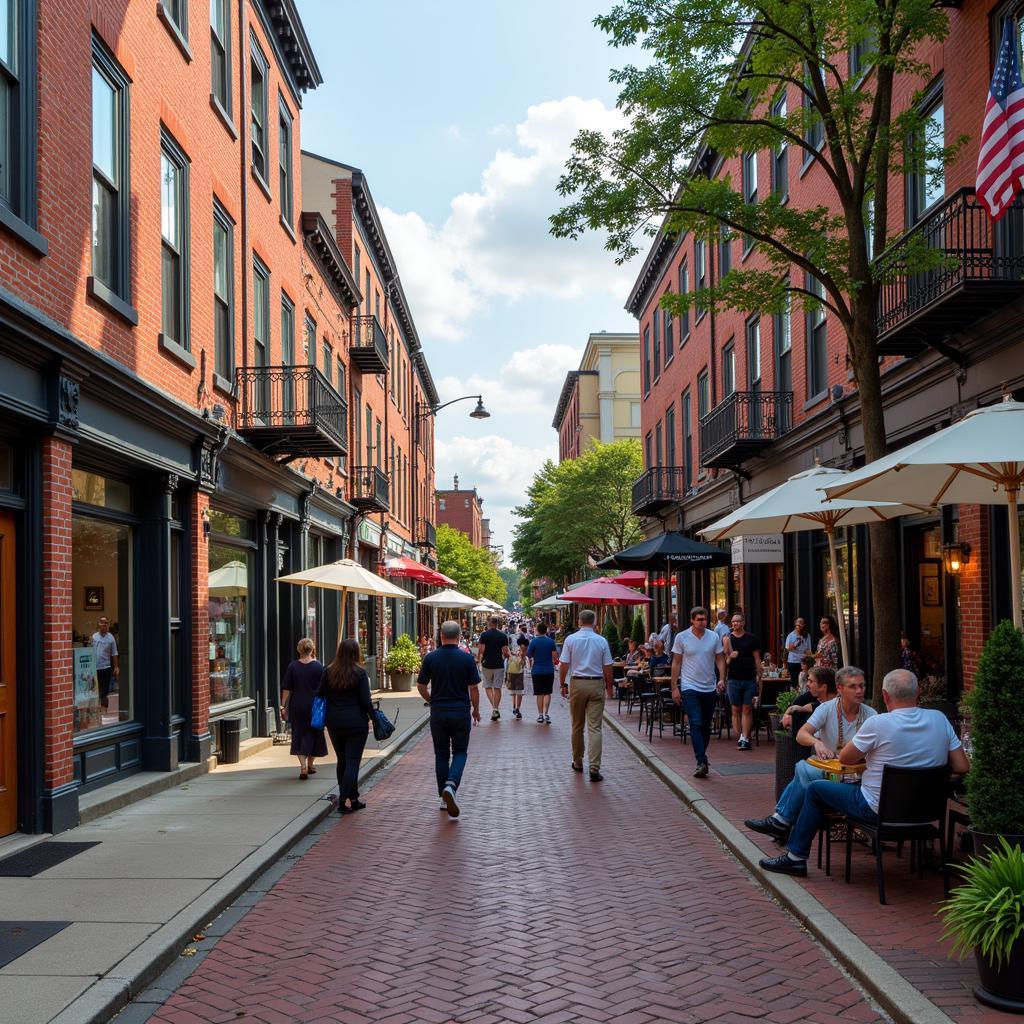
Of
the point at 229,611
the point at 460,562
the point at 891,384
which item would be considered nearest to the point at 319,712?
the point at 229,611

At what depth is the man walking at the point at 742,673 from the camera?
1552 cm

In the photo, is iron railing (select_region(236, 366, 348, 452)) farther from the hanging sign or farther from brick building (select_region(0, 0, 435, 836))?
the hanging sign

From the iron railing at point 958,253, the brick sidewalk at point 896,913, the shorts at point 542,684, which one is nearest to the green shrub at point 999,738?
the brick sidewalk at point 896,913

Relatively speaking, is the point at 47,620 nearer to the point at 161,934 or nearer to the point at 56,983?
the point at 161,934

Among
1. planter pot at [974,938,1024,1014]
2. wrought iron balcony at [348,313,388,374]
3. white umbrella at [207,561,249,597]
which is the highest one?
wrought iron balcony at [348,313,388,374]

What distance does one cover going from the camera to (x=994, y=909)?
5.12 metres

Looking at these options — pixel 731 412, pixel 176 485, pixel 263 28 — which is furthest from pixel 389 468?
pixel 176 485

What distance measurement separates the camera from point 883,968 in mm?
5574

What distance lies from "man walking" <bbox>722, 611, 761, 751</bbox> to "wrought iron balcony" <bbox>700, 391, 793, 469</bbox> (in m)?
6.82

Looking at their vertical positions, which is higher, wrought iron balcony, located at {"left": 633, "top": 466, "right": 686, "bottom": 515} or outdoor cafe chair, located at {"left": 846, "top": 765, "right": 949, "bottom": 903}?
wrought iron balcony, located at {"left": 633, "top": 466, "right": 686, "bottom": 515}

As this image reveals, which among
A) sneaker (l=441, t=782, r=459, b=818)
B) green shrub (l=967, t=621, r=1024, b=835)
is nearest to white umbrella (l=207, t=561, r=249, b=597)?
sneaker (l=441, t=782, r=459, b=818)

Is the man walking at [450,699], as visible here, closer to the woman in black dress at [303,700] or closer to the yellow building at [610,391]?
the woman in black dress at [303,700]

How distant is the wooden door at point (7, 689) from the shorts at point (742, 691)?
994 cm

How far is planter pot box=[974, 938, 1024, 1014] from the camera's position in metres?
4.97
